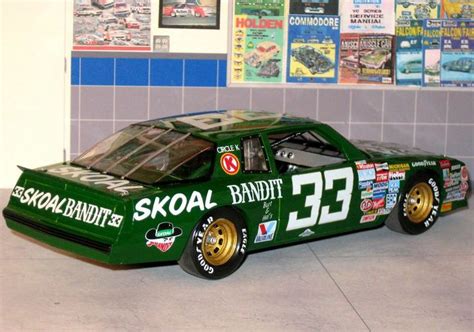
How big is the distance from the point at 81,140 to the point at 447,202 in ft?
14.9

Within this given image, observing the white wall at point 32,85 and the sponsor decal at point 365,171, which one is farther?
the white wall at point 32,85

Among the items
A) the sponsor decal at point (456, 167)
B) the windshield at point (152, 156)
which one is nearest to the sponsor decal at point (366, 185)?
the sponsor decal at point (456, 167)

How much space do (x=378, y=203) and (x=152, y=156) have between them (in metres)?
2.33

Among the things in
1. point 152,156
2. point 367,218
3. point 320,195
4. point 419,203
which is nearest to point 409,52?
point 419,203

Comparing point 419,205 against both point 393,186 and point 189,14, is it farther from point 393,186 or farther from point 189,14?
point 189,14

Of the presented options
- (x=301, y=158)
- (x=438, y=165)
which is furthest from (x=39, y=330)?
(x=438, y=165)

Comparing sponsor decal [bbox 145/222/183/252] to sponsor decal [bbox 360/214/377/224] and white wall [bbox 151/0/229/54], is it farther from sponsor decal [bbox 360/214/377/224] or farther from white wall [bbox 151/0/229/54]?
white wall [bbox 151/0/229/54]

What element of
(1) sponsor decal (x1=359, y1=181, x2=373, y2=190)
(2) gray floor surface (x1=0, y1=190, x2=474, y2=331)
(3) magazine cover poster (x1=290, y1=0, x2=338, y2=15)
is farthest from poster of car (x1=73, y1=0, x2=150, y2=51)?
(1) sponsor decal (x1=359, y1=181, x2=373, y2=190)

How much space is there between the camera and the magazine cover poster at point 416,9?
12531 millimetres

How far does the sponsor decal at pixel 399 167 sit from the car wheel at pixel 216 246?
1935mm

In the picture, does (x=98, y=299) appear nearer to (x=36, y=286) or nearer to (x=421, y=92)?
(x=36, y=286)

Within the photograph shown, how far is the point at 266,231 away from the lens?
8.76 meters

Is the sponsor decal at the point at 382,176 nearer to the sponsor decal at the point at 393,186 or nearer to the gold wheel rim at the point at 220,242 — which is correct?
the sponsor decal at the point at 393,186

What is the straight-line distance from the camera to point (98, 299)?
7.86 meters
